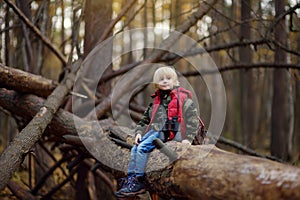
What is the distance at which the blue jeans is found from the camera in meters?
3.98

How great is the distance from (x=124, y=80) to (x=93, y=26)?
142 cm

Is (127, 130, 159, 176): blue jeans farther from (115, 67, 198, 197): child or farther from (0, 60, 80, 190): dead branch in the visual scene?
(0, 60, 80, 190): dead branch

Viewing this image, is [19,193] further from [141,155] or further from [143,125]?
[141,155]

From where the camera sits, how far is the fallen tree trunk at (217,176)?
2.74 m

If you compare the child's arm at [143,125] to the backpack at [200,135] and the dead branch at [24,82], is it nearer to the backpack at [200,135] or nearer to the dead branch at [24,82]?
the backpack at [200,135]

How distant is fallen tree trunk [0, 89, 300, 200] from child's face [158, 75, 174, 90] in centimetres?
62

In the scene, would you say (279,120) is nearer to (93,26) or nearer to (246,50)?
(246,50)

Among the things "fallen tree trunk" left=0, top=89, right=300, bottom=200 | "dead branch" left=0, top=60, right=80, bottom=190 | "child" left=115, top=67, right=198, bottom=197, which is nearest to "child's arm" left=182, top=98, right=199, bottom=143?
"child" left=115, top=67, right=198, bottom=197

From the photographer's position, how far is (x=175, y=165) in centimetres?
369

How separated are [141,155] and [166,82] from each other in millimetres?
808

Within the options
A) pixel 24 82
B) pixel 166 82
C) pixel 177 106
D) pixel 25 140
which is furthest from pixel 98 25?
pixel 177 106

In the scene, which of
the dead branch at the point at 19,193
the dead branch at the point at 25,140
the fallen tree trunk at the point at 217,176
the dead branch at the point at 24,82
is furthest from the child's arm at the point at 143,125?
the dead branch at the point at 19,193

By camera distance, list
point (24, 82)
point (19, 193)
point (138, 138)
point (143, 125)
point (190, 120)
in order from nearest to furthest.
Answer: point (190, 120) → point (138, 138) → point (143, 125) → point (24, 82) → point (19, 193)

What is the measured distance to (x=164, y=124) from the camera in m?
4.08
